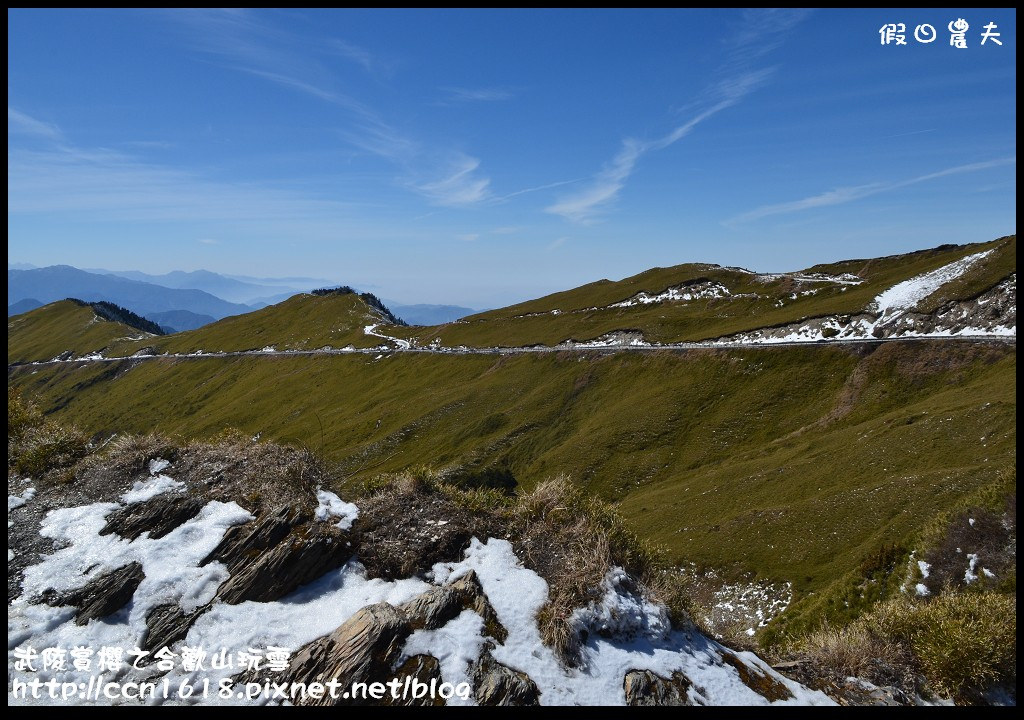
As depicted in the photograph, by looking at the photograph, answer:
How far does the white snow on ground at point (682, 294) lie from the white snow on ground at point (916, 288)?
4112cm

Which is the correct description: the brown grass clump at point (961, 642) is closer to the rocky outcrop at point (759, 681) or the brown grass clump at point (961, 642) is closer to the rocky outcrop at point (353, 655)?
the rocky outcrop at point (759, 681)

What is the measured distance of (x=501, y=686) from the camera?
10977 millimetres

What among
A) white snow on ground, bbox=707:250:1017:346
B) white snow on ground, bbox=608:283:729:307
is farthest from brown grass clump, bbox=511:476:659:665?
white snow on ground, bbox=608:283:729:307


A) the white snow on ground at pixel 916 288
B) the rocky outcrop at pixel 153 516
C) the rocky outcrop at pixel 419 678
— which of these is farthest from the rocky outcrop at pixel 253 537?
the white snow on ground at pixel 916 288

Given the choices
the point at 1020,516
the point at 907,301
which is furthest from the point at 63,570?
the point at 907,301

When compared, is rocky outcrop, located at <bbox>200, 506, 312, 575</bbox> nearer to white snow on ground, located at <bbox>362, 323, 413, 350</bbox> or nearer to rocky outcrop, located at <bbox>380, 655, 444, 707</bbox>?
rocky outcrop, located at <bbox>380, 655, 444, 707</bbox>

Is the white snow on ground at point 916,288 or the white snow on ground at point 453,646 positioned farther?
the white snow on ground at point 916,288

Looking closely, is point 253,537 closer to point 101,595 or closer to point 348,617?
point 101,595

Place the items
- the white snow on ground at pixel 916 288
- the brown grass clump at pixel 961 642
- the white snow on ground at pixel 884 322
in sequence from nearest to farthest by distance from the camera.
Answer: the brown grass clump at pixel 961 642, the white snow on ground at pixel 884 322, the white snow on ground at pixel 916 288

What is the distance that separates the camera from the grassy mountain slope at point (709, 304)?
242 feet

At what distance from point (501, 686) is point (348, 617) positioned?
4570 millimetres

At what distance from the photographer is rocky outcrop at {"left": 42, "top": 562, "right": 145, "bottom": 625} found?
42.5 feet

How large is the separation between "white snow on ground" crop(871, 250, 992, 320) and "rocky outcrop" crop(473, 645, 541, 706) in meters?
76.5

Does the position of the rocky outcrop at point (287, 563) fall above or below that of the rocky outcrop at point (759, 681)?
above
